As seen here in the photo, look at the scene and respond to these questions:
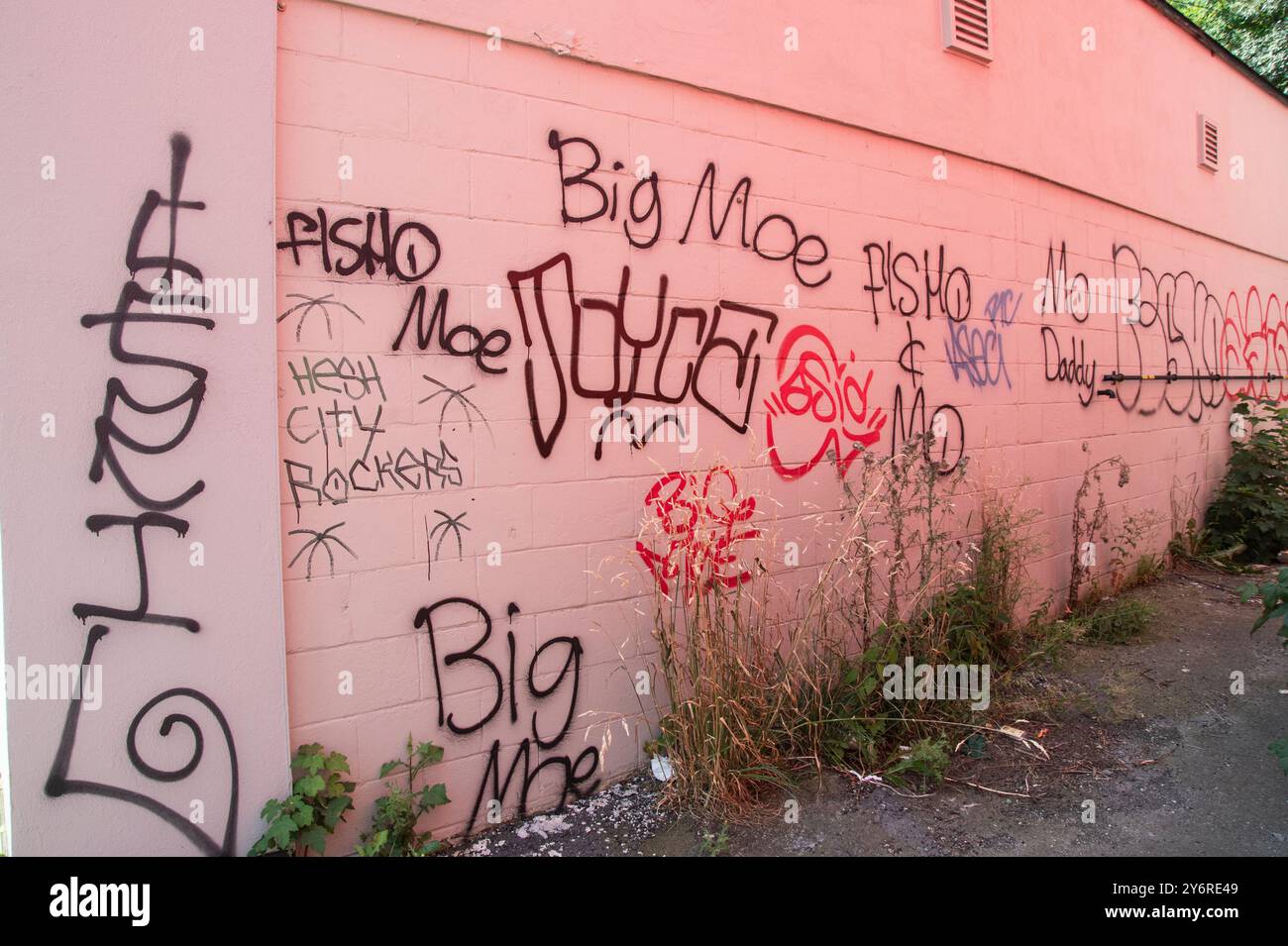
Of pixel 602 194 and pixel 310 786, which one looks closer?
pixel 310 786

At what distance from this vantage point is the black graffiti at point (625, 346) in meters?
3.13

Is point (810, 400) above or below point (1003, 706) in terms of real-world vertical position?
above

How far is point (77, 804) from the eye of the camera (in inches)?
91.4

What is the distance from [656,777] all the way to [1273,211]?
9.11m

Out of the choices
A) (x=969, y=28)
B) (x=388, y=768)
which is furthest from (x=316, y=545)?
(x=969, y=28)

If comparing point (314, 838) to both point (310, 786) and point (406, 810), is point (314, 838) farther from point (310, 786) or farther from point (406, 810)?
point (406, 810)

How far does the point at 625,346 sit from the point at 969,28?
125 inches

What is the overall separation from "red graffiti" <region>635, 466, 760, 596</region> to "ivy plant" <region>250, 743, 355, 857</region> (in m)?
1.39

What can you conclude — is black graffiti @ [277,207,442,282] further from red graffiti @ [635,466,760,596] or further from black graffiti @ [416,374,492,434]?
red graffiti @ [635,466,760,596]

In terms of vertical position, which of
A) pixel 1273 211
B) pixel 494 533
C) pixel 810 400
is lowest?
pixel 494 533

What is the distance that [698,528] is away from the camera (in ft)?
11.5

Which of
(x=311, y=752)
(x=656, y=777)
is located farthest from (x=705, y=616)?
(x=311, y=752)

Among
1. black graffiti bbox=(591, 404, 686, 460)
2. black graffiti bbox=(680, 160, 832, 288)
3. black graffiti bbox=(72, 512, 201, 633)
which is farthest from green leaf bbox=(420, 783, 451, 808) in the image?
black graffiti bbox=(680, 160, 832, 288)
